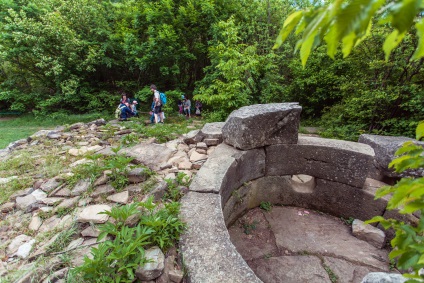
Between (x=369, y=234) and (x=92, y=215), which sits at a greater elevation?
(x=92, y=215)

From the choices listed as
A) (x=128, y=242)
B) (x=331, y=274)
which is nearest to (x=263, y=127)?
(x=331, y=274)

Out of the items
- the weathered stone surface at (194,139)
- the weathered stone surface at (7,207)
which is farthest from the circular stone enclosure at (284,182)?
the weathered stone surface at (7,207)

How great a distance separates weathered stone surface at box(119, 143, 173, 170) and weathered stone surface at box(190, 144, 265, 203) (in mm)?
632

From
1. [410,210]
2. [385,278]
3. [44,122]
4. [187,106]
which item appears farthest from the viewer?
[187,106]

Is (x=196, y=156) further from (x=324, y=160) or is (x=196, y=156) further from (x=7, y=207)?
(x=7, y=207)

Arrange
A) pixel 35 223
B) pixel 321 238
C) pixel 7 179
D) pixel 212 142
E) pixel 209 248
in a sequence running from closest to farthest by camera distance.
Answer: pixel 209 248, pixel 35 223, pixel 7 179, pixel 321 238, pixel 212 142

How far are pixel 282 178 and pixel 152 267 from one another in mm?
2440

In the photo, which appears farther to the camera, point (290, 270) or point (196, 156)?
point (196, 156)

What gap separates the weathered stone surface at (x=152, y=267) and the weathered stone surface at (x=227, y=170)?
2.57 ft

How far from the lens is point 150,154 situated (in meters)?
2.77

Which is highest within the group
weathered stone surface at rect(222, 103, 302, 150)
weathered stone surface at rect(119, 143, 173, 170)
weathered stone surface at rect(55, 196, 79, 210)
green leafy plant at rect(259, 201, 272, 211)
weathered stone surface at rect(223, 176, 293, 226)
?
weathered stone surface at rect(222, 103, 302, 150)

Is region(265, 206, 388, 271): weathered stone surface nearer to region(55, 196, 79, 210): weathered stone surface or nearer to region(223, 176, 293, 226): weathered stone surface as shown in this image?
region(223, 176, 293, 226): weathered stone surface

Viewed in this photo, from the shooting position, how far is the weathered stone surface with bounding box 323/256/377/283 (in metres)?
2.21

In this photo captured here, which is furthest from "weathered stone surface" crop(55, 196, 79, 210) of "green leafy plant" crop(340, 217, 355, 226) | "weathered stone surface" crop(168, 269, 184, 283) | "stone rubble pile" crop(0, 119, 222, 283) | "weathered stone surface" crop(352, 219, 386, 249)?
"green leafy plant" crop(340, 217, 355, 226)
